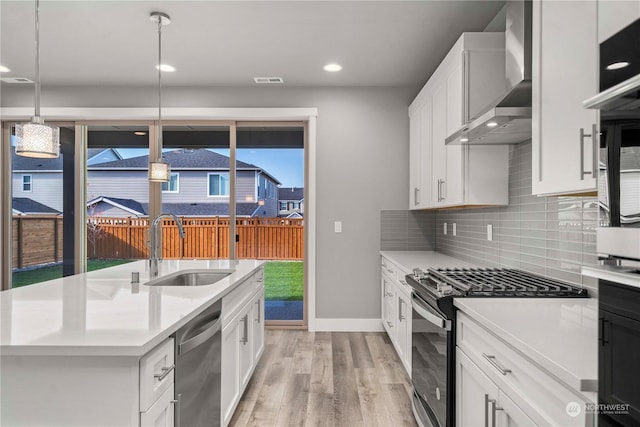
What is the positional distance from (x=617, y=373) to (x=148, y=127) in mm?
4755

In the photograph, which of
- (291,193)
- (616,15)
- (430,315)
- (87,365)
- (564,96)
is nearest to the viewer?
(616,15)

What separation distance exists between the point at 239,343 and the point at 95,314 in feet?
3.53

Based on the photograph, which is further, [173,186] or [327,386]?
[173,186]

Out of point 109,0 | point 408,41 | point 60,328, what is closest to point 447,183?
point 408,41

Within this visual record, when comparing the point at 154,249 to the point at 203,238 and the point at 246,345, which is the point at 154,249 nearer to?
the point at 246,345

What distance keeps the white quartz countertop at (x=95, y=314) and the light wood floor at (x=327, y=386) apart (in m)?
0.94

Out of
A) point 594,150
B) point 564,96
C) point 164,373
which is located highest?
point 564,96

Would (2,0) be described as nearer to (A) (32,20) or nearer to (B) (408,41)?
(A) (32,20)

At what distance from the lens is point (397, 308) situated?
10.3 ft

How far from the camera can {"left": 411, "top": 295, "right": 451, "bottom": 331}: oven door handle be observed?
5.62ft

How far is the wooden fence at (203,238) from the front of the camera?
14.8ft

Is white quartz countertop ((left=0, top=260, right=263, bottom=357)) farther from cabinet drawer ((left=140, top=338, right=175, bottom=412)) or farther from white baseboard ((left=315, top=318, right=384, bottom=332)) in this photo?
white baseboard ((left=315, top=318, right=384, bottom=332))

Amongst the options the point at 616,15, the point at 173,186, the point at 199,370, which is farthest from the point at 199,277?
the point at 616,15

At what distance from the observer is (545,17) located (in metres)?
1.56
